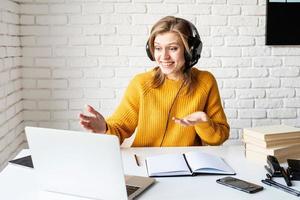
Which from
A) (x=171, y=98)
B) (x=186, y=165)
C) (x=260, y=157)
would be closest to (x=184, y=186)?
(x=186, y=165)

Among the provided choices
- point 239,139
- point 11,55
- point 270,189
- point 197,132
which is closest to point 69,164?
point 270,189

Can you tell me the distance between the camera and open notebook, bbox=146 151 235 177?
4.45ft

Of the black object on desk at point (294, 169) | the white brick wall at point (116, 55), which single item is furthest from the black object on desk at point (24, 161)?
the white brick wall at point (116, 55)

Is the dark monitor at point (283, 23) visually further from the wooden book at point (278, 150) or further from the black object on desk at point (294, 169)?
the black object on desk at point (294, 169)

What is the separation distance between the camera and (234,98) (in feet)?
9.14

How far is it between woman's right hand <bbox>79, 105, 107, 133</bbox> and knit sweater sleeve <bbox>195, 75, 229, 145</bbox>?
0.42 m

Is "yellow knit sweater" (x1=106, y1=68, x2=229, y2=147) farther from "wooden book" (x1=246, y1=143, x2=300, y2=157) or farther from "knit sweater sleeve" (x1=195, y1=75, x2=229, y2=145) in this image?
"wooden book" (x1=246, y1=143, x2=300, y2=157)

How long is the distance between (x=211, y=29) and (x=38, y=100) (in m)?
1.25

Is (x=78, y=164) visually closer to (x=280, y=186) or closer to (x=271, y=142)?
(x=280, y=186)

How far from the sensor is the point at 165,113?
1879 mm

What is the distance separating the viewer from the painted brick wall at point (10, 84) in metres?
2.26

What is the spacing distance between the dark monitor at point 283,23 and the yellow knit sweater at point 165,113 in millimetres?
997

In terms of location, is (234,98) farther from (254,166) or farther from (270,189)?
(270,189)

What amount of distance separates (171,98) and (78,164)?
878mm
